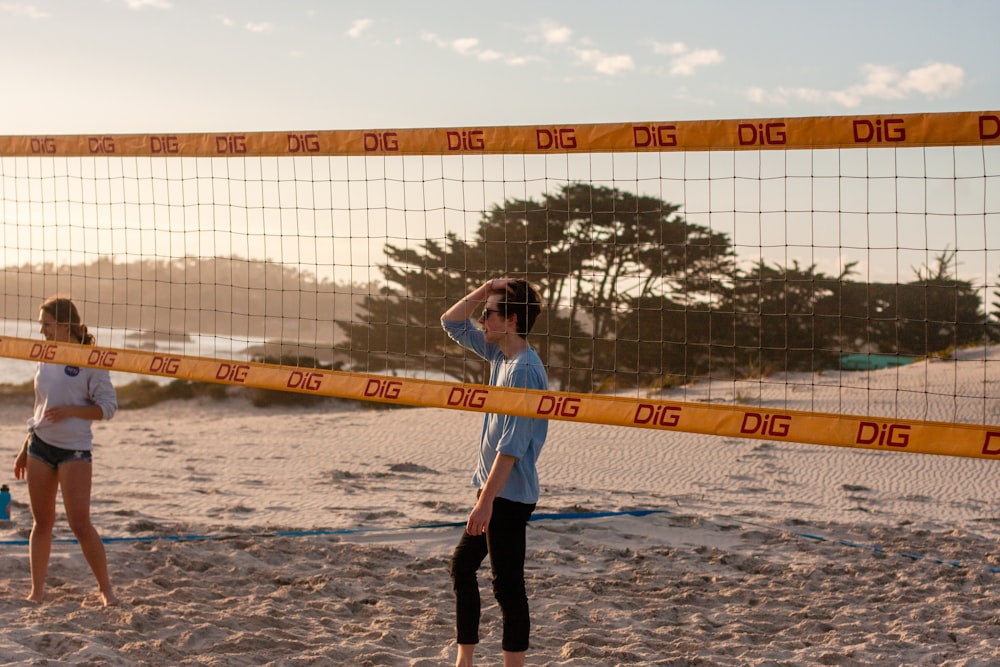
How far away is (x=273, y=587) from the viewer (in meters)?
5.21

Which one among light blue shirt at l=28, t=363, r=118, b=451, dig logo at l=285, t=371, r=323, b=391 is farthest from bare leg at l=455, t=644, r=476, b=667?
light blue shirt at l=28, t=363, r=118, b=451

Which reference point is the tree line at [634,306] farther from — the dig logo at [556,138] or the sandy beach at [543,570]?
the dig logo at [556,138]

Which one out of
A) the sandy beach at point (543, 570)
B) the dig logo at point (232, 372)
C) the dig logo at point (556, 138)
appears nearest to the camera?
the dig logo at point (556, 138)

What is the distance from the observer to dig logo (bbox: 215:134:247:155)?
16.0 feet

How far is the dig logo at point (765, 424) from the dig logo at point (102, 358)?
280 cm

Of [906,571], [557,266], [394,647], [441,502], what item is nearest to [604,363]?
[557,266]

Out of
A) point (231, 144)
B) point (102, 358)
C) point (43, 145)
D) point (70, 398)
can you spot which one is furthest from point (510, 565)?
point (43, 145)

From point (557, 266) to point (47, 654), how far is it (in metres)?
21.3

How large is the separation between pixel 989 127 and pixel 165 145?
3736 mm

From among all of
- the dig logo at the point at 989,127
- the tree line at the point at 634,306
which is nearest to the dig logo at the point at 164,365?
the dig logo at the point at 989,127

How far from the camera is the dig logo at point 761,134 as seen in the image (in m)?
3.71

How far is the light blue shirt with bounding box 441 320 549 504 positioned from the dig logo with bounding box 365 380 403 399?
0.61m

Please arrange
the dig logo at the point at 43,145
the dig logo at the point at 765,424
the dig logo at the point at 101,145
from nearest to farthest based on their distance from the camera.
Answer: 1. the dig logo at the point at 765,424
2. the dig logo at the point at 101,145
3. the dig logo at the point at 43,145

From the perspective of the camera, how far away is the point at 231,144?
491 cm
